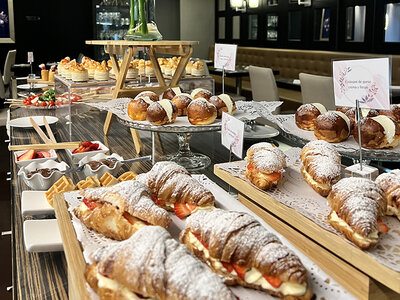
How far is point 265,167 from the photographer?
0.95 meters

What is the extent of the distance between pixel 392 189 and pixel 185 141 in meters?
1.05

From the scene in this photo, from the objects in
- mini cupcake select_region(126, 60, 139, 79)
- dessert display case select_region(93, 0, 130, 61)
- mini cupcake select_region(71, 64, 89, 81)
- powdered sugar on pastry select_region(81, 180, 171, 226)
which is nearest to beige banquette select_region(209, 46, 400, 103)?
dessert display case select_region(93, 0, 130, 61)

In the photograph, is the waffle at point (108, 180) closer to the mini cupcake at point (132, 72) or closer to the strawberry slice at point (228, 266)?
the strawberry slice at point (228, 266)

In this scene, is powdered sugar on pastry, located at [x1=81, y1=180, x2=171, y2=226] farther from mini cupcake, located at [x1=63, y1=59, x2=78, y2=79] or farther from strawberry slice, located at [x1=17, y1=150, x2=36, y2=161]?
mini cupcake, located at [x1=63, y1=59, x2=78, y2=79]

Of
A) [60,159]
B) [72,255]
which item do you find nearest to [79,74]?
[60,159]

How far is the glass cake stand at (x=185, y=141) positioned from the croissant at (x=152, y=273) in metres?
0.93

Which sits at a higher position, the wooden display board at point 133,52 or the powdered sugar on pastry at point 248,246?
the wooden display board at point 133,52

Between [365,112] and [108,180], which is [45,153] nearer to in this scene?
[108,180]

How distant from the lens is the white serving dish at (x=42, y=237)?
97 centimetres

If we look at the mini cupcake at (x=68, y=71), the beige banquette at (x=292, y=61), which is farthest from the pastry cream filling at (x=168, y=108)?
the beige banquette at (x=292, y=61)

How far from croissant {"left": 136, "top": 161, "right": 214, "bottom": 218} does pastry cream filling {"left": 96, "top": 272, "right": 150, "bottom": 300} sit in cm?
26

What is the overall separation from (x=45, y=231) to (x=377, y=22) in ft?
15.9

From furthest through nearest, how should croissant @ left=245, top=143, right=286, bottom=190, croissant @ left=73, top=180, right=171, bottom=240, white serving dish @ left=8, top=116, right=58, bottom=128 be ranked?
white serving dish @ left=8, top=116, right=58, bottom=128 < croissant @ left=245, top=143, right=286, bottom=190 < croissant @ left=73, top=180, right=171, bottom=240

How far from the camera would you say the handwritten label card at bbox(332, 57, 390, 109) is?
0.92 metres
